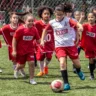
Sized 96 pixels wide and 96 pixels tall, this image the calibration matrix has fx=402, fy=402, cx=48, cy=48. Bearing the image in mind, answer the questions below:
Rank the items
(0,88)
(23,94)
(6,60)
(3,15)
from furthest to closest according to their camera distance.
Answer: (3,15) < (6,60) < (0,88) < (23,94)

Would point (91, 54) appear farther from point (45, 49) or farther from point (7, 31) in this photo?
point (7, 31)

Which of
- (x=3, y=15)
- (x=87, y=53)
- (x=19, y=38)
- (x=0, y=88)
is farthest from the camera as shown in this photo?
(x=3, y=15)

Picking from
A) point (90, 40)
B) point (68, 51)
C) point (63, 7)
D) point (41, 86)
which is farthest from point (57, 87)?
point (90, 40)

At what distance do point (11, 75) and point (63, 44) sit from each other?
199cm

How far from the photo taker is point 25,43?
8.00 meters

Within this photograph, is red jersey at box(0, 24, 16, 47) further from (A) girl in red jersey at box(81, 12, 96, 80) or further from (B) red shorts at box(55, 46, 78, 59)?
(B) red shorts at box(55, 46, 78, 59)

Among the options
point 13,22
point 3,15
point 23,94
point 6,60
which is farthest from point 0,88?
point 3,15

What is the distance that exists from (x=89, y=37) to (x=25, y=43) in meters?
1.45

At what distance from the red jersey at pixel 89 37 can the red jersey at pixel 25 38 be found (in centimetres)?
115

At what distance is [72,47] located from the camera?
7570 millimetres

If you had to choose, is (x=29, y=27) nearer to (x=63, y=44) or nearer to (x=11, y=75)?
(x=63, y=44)

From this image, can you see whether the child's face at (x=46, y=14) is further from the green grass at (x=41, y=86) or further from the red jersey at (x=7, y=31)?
the green grass at (x=41, y=86)

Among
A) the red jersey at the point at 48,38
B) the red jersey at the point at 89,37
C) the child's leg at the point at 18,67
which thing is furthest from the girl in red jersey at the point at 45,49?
the red jersey at the point at 89,37

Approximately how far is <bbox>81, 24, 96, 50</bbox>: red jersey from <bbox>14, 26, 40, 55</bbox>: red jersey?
1149mm
